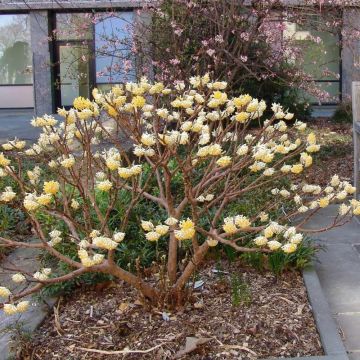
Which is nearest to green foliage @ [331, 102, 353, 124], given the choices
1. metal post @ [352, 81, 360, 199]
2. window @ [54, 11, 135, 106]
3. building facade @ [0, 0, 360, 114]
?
building facade @ [0, 0, 360, 114]

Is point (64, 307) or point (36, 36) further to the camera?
point (36, 36)

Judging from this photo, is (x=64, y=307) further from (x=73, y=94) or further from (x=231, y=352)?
(x=73, y=94)

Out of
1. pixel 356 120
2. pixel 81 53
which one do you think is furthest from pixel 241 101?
pixel 81 53

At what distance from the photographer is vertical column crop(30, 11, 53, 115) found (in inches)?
728

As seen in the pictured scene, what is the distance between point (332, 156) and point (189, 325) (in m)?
6.70

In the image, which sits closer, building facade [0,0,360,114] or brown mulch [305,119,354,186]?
brown mulch [305,119,354,186]

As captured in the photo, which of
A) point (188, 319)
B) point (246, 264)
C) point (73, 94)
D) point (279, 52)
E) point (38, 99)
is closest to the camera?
point (188, 319)

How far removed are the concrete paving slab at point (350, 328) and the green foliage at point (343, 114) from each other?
1028 cm

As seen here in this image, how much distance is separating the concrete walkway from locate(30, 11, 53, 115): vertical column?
541 inches

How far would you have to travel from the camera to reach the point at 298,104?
44.1 ft

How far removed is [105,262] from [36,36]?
16384 millimetres

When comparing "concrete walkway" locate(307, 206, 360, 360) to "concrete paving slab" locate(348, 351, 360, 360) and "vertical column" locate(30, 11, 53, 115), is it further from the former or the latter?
"vertical column" locate(30, 11, 53, 115)

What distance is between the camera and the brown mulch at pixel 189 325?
3.43m

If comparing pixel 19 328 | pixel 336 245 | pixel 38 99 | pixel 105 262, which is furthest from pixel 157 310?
pixel 38 99
